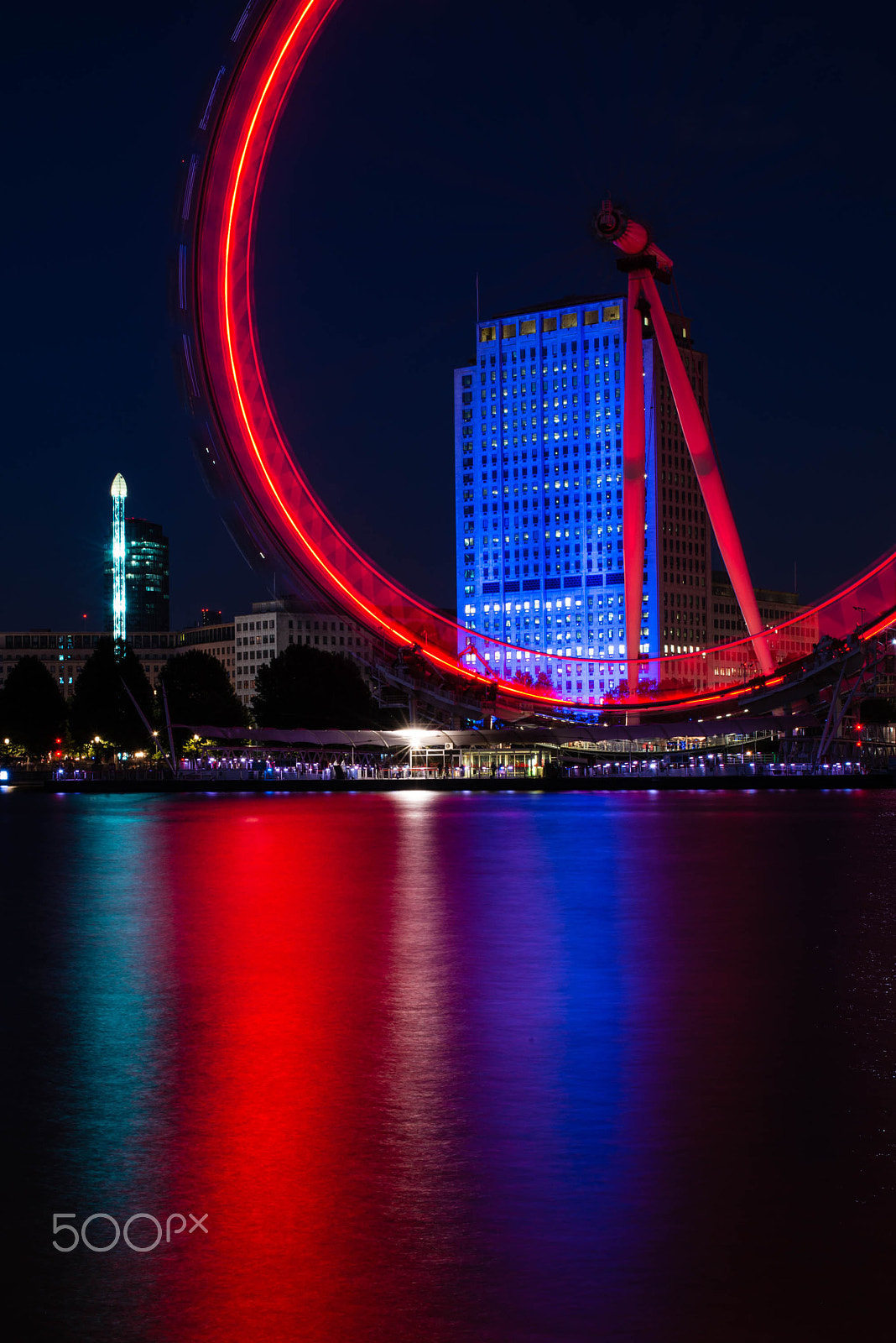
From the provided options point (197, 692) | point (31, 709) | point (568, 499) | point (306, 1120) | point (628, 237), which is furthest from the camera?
point (568, 499)

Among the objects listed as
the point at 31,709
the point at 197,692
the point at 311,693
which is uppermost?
the point at 197,692

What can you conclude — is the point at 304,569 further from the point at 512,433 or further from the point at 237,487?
the point at 512,433

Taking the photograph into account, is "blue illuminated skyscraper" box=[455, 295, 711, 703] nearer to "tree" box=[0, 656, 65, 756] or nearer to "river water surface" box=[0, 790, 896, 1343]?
"tree" box=[0, 656, 65, 756]

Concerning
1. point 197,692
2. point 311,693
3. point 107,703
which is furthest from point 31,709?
point 311,693

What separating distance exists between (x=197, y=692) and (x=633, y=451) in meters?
47.1

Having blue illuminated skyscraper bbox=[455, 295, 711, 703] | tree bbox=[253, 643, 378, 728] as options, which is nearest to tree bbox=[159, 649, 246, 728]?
tree bbox=[253, 643, 378, 728]

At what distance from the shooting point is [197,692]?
411ft

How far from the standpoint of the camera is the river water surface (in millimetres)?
6801

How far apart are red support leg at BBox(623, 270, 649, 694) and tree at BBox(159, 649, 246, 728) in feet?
125

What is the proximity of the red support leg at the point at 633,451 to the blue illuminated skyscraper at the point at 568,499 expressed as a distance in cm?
6986

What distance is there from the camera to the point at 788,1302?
667 cm

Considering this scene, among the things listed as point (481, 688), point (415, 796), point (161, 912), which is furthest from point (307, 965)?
point (481, 688)

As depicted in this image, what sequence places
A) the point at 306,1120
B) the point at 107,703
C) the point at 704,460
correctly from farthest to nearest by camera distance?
1. the point at 107,703
2. the point at 704,460
3. the point at 306,1120

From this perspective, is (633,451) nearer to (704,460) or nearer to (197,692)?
(704,460)
